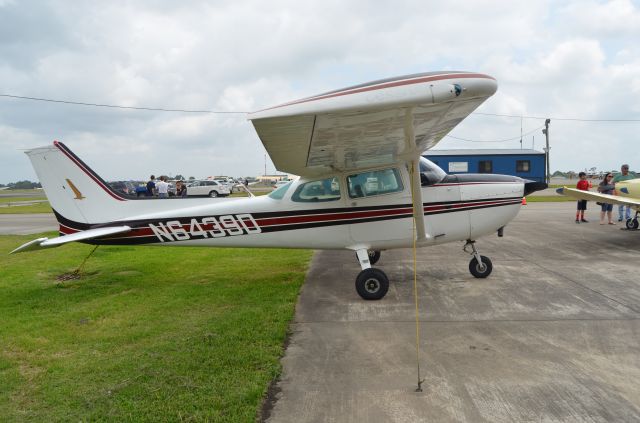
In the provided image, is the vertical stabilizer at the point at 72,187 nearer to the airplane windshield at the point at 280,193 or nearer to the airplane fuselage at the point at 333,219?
the airplane fuselage at the point at 333,219

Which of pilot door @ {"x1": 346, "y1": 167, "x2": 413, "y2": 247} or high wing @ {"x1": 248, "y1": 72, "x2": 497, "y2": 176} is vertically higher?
high wing @ {"x1": 248, "y1": 72, "x2": 497, "y2": 176}

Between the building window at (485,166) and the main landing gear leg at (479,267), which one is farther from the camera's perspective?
the building window at (485,166)

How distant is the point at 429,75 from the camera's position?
3.56 metres

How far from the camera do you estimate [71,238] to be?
6.16 m

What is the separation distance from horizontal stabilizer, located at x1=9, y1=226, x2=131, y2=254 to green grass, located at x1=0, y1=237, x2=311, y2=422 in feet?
2.87

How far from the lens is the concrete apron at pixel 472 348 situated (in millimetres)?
3217

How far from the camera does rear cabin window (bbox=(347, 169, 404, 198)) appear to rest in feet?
21.9

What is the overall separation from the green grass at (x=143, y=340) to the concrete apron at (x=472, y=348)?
401mm

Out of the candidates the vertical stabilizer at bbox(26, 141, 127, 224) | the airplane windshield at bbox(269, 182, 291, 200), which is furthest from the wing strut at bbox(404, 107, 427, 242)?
the vertical stabilizer at bbox(26, 141, 127, 224)

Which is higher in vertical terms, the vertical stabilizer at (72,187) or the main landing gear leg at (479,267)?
the vertical stabilizer at (72,187)

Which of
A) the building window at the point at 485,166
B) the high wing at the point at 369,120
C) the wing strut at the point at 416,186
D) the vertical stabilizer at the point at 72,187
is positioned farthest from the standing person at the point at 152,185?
the building window at the point at 485,166

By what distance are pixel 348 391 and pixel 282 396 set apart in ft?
1.74

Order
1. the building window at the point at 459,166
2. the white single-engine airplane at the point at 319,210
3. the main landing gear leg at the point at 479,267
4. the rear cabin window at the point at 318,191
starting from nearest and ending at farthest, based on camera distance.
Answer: the white single-engine airplane at the point at 319,210
the rear cabin window at the point at 318,191
the main landing gear leg at the point at 479,267
the building window at the point at 459,166

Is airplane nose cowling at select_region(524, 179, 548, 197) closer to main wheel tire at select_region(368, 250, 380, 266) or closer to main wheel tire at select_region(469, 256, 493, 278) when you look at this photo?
main wheel tire at select_region(469, 256, 493, 278)
